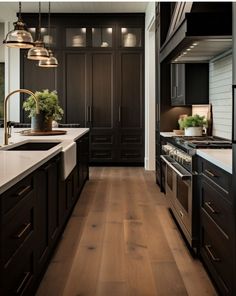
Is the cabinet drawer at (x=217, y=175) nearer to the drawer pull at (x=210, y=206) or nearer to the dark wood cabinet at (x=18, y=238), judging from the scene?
the drawer pull at (x=210, y=206)

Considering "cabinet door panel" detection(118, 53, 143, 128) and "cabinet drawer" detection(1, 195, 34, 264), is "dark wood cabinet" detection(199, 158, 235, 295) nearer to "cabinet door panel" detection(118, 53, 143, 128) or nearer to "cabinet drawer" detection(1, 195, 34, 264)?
"cabinet drawer" detection(1, 195, 34, 264)

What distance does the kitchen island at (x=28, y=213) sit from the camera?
1883 millimetres

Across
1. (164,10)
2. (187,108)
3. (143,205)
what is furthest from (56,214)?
(164,10)

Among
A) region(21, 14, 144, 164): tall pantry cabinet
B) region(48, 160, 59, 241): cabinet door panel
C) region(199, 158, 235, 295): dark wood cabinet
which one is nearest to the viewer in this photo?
region(199, 158, 235, 295): dark wood cabinet

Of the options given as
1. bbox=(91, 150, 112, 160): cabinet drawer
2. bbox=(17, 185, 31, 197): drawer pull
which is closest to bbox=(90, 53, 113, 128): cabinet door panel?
bbox=(91, 150, 112, 160): cabinet drawer

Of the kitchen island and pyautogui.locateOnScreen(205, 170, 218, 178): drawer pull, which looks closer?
the kitchen island

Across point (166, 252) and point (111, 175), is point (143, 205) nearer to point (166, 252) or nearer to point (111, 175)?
point (166, 252)

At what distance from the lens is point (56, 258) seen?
10.9 feet

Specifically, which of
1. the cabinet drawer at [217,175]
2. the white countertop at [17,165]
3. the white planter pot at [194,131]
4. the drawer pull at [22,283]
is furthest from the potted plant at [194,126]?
the drawer pull at [22,283]

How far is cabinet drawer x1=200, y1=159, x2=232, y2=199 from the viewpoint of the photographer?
230cm

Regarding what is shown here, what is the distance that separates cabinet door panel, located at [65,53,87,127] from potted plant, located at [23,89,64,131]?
3493 mm

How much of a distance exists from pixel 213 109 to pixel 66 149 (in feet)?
6.50

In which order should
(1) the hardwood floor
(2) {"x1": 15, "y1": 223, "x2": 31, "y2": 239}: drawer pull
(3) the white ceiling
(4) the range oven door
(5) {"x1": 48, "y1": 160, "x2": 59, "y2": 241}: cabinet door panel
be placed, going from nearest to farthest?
(2) {"x1": 15, "y1": 223, "x2": 31, "y2": 239}: drawer pull
(1) the hardwood floor
(5) {"x1": 48, "y1": 160, "x2": 59, "y2": 241}: cabinet door panel
(4) the range oven door
(3) the white ceiling

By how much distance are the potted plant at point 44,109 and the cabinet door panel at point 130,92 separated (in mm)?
3630
